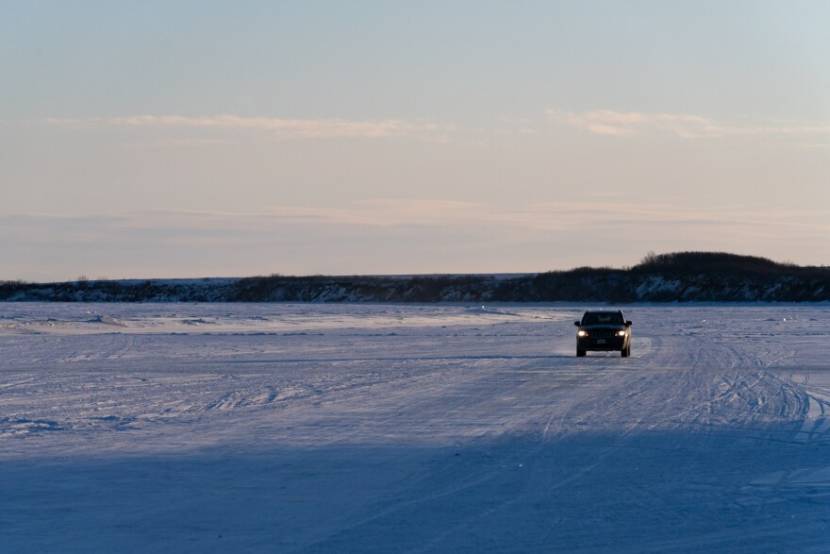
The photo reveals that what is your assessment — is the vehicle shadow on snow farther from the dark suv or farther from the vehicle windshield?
the vehicle windshield

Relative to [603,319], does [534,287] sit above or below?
above

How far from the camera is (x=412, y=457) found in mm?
14234

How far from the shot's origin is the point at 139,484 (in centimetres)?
1239

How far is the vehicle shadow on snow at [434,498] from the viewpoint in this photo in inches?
386

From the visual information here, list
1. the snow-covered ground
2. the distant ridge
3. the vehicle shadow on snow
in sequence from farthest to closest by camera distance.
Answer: the distant ridge → the snow-covered ground → the vehicle shadow on snow

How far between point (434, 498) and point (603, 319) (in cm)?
2718

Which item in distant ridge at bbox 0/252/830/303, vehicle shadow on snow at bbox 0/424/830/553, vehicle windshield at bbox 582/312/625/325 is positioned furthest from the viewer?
distant ridge at bbox 0/252/830/303

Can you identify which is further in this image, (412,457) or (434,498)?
(412,457)

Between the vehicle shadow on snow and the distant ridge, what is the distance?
113102 millimetres

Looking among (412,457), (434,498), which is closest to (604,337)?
(412,457)

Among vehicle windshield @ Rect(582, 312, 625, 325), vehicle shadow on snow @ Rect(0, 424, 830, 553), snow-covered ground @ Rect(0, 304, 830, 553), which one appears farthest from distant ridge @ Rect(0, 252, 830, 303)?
vehicle shadow on snow @ Rect(0, 424, 830, 553)

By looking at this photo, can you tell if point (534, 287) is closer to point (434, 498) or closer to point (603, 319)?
point (603, 319)

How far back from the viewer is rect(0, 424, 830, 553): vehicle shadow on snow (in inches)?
386

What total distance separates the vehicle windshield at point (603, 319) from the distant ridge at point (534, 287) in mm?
88632
